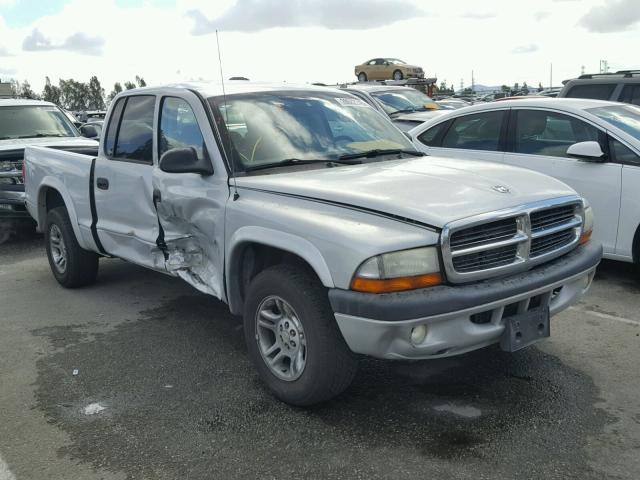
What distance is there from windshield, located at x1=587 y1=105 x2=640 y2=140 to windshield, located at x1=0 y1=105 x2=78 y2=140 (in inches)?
290

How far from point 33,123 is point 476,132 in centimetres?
664

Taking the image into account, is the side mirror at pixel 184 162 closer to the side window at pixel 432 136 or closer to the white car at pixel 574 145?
the white car at pixel 574 145

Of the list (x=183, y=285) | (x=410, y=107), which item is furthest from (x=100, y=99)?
(x=183, y=285)

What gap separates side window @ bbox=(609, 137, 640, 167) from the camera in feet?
19.0

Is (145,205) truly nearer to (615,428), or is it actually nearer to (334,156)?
(334,156)

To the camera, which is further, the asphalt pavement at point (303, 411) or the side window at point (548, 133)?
the side window at point (548, 133)

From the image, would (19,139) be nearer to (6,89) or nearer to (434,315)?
(434,315)

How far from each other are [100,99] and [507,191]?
77356 mm

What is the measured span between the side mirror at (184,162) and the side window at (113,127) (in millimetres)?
1616

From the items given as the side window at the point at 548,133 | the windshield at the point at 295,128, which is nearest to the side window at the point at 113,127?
the windshield at the point at 295,128

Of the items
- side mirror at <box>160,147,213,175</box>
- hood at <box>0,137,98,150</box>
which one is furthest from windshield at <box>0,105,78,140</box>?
side mirror at <box>160,147,213,175</box>

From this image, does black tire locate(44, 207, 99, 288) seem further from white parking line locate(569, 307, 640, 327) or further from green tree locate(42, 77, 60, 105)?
green tree locate(42, 77, 60, 105)

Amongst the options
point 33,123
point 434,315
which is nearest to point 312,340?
point 434,315

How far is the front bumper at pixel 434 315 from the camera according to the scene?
3.13m
